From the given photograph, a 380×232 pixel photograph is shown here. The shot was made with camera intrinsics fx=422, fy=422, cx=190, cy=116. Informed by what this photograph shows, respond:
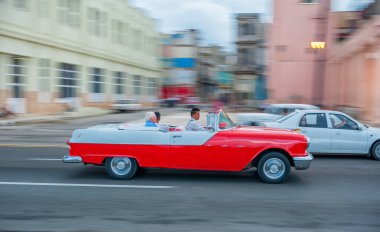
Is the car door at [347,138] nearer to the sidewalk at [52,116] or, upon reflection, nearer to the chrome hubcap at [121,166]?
the chrome hubcap at [121,166]

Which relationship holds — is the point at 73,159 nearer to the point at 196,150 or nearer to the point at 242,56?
the point at 196,150

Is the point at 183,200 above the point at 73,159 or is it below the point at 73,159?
below

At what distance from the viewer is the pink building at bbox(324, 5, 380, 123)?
19609 millimetres

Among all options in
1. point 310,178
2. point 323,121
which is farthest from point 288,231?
point 323,121

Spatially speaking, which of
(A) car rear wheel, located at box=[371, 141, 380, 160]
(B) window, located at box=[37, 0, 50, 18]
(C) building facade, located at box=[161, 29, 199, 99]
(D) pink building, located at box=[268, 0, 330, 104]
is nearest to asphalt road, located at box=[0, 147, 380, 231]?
(A) car rear wheel, located at box=[371, 141, 380, 160]

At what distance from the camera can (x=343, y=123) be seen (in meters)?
11.2

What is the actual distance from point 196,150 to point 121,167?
4.96 feet

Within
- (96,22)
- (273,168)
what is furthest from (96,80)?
(273,168)

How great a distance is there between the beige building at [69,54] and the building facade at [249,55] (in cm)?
1295

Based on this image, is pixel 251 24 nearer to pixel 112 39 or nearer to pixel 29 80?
pixel 112 39

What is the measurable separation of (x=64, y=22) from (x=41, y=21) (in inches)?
117

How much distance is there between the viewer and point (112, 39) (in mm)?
36625

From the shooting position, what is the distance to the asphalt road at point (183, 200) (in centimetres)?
560

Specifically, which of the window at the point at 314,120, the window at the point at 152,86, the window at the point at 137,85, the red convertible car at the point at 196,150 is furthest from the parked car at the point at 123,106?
the red convertible car at the point at 196,150
